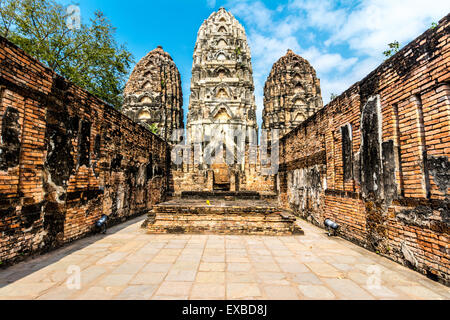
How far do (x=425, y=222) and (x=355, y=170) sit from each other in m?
2.06

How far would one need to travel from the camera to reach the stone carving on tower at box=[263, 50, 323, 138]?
2622 centimetres

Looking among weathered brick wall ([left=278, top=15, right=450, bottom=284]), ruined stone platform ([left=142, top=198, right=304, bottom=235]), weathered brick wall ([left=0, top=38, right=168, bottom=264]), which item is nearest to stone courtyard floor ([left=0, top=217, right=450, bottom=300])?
weathered brick wall ([left=278, top=15, right=450, bottom=284])

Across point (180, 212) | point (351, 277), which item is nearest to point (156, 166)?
point (180, 212)

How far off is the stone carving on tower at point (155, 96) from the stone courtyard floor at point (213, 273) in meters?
21.2

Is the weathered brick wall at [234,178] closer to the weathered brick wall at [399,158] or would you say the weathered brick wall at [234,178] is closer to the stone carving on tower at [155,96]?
the weathered brick wall at [399,158]

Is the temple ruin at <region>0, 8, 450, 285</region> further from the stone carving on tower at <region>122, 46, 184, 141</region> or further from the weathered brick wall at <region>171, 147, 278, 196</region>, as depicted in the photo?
the stone carving on tower at <region>122, 46, 184, 141</region>

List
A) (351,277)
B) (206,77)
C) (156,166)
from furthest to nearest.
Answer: (206,77) → (156,166) → (351,277)

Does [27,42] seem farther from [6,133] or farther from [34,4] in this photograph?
[6,133]

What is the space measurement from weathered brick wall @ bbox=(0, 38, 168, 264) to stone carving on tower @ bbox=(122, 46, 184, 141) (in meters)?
18.1

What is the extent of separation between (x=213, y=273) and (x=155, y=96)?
24932mm

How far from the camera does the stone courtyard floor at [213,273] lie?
287 centimetres

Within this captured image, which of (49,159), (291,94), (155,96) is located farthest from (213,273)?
(291,94)

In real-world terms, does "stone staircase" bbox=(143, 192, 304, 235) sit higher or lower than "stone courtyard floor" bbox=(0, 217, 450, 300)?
higher

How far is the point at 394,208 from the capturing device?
4094 millimetres
